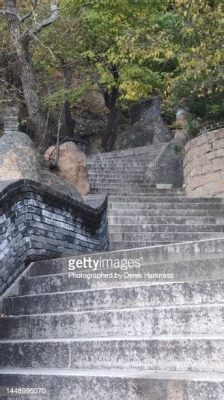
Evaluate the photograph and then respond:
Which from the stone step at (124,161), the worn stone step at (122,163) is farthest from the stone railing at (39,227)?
the stone step at (124,161)

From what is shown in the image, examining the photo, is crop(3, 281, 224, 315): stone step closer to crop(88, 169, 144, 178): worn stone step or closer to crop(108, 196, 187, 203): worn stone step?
crop(108, 196, 187, 203): worn stone step

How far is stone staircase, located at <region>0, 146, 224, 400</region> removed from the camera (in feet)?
11.3

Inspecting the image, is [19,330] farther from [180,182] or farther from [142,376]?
[180,182]

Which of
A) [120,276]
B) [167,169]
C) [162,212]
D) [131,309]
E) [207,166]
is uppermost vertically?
[167,169]

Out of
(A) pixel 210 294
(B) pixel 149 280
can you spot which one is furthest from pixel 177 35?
(A) pixel 210 294

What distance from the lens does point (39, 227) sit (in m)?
6.72

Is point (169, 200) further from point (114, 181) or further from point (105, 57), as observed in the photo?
point (105, 57)

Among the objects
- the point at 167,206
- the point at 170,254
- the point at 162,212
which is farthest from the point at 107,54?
the point at 170,254

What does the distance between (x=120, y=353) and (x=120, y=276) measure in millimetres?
1300

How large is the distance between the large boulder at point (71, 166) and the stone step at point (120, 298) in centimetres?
587

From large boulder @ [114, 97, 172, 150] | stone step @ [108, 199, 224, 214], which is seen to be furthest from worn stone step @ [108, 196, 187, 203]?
large boulder @ [114, 97, 172, 150]

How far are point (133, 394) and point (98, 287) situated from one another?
173cm

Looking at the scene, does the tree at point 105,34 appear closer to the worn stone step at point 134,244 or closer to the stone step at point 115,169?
the stone step at point 115,169

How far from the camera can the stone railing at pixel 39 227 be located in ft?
19.1
